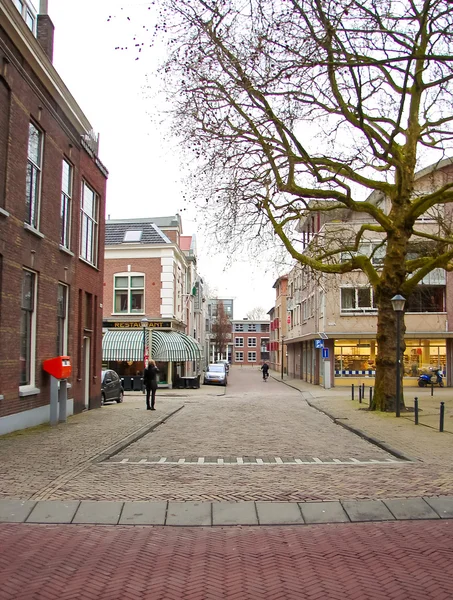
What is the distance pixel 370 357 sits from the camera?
122ft

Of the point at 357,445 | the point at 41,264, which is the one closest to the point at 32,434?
the point at 41,264

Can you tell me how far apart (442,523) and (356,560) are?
1.71 metres

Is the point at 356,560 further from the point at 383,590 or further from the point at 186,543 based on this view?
the point at 186,543

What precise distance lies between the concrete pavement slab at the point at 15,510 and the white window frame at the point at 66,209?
410 inches

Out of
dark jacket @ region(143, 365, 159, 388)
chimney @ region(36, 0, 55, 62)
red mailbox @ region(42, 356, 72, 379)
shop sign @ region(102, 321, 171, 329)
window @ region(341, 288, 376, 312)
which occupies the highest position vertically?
chimney @ region(36, 0, 55, 62)

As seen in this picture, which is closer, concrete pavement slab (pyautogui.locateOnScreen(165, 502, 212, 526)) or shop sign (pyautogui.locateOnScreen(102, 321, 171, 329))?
concrete pavement slab (pyautogui.locateOnScreen(165, 502, 212, 526))

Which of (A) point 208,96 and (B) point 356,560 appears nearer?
(B) point 356,560

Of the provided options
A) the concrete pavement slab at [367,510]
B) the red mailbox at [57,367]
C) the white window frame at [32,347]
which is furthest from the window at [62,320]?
the concrete pavement slab at [367,510]

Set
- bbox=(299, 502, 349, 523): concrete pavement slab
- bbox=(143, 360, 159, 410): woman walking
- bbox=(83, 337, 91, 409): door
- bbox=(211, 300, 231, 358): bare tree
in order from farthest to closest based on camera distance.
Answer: bbox=(211, 300, 231, 358): bare tree → bbox=(143, 360, 159, 410): woman walking → bbox=(83, 337, 91, 409): door → bbox=(299, 502, 349, 523): concrete pavement slab

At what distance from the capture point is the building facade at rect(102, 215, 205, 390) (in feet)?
116

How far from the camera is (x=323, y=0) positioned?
8.53 m

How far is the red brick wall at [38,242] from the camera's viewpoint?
12484mm

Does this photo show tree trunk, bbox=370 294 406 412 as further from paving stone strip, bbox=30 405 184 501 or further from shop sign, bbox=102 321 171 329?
shop sign, bbox=102 321 171 329

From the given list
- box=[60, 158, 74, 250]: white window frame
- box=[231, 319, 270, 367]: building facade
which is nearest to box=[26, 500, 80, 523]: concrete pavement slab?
box=[60, 158, 74, 250]: white window frame
